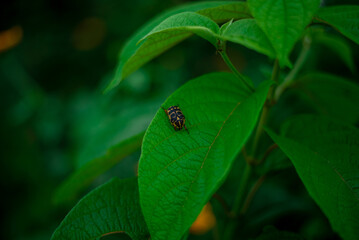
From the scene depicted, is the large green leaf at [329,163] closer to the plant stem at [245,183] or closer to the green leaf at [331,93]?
the plant stem at [245,183]

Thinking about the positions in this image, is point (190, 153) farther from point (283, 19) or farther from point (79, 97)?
point (79, 97)

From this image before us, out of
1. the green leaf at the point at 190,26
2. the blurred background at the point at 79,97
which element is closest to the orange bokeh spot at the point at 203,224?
the blurred background at the point at 79,97

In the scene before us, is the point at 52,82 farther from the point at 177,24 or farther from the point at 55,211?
the point at 177,24

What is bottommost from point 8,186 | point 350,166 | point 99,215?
point 8,186

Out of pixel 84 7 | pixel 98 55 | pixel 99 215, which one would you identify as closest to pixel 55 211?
pixel 99 215

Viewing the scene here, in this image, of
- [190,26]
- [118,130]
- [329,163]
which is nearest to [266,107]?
[329,163]

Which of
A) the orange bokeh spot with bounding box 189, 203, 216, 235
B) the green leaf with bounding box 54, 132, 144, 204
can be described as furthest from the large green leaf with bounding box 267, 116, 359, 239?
the orange bokeh spot with bounding box 189, 203, 216, 235
